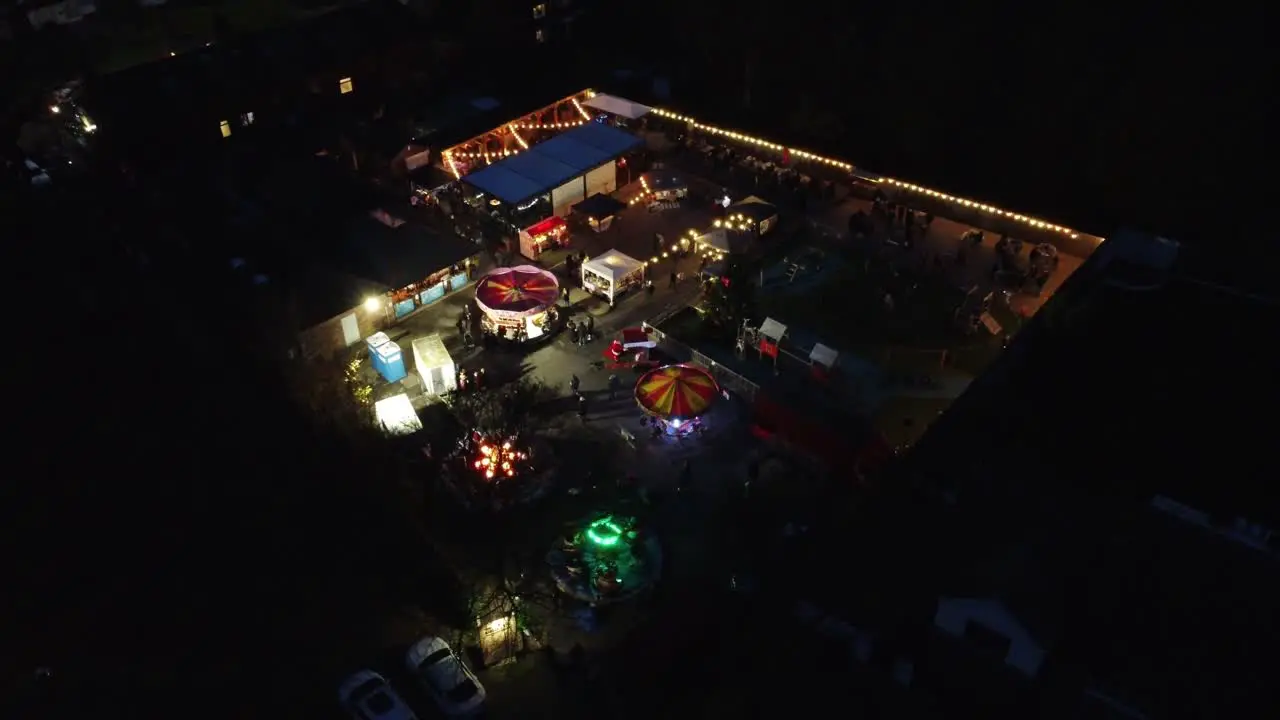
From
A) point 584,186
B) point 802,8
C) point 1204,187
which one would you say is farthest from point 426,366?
point 1204,187

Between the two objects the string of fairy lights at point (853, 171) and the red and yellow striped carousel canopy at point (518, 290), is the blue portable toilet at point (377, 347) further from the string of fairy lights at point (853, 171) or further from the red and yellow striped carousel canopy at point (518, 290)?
the string of fairy lights at point (853, 171)

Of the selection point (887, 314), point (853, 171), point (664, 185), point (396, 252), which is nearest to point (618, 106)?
point (664, 185)

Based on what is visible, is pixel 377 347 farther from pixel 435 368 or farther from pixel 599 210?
pixel 599 210

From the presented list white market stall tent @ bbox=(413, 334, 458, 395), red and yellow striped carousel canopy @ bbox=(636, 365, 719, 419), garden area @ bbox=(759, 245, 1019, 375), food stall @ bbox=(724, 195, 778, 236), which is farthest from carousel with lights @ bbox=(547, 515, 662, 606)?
food stall @ bbox=(724, 195, 778, 236)

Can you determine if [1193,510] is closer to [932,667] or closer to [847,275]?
[932,667]

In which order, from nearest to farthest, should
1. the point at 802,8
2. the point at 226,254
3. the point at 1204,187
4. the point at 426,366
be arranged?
the point at 426,366
the point at 226,254
the point at 1204,187
the point at 802,8
